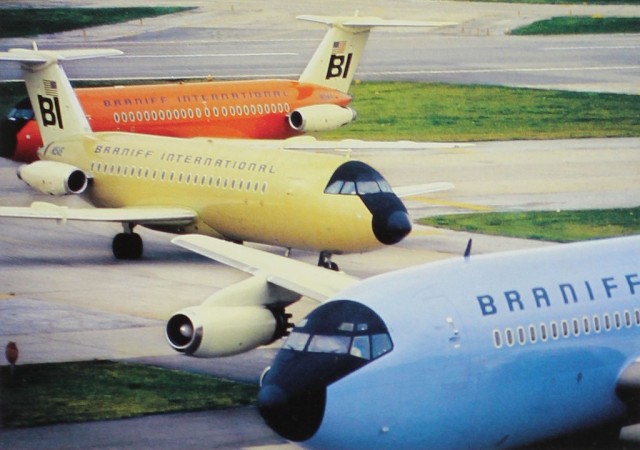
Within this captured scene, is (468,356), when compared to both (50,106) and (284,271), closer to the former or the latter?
(284,271)

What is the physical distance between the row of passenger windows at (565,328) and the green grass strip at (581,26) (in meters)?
81.2

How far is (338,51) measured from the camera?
197 feet

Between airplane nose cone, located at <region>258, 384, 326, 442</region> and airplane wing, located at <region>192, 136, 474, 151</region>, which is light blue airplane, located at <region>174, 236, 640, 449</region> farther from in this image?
airplane wing, located at <region>192, 136, 474, 151</region>

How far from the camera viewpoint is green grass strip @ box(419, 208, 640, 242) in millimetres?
44875

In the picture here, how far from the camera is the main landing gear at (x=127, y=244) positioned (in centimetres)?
4272

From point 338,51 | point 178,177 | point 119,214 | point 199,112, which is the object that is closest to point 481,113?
point 338,51

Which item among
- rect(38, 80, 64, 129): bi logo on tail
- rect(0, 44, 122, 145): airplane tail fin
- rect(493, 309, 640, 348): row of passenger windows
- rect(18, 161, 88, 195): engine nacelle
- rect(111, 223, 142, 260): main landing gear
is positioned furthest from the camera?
rect(38, 80, 64, 129): bi logo on tail

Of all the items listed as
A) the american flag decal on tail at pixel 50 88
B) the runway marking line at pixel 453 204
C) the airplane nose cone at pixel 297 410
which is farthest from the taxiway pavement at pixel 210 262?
the airplane nose cone at pixel 297 410

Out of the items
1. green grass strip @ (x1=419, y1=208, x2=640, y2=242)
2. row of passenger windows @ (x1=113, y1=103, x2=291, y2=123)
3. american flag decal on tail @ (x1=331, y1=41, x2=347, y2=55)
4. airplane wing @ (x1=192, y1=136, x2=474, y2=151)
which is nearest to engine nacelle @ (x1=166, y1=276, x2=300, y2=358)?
green grass strip @ (x1=419, y1=208, x2=640, y2=242)

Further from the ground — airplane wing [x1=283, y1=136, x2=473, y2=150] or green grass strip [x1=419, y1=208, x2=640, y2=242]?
airplane wing [x1=283, y1=136, x2=473, y2=150]

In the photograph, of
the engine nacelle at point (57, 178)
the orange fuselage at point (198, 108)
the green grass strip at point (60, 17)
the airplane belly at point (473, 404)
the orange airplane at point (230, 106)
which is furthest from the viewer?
the green grass strip at point (60, 17)

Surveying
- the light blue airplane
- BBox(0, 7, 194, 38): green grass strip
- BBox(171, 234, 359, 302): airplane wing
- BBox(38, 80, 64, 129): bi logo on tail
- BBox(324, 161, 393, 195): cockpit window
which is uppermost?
BBox(0, 7, 194, 38): green grass strip

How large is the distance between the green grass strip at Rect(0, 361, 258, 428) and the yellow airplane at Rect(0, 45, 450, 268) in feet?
29.5

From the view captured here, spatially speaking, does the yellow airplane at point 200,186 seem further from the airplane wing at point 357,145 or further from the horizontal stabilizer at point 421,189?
the airplane wing at point 357,145
